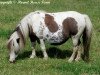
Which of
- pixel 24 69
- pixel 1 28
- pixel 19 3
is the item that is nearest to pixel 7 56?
pixel 24 69

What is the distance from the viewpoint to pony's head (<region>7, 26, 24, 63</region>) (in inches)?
548

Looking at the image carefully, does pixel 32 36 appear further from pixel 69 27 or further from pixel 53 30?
pixel 69 27

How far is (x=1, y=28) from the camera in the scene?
1873 cm

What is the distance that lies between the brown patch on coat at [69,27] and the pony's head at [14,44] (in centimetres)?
144

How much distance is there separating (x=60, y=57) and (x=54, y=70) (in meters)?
2.05

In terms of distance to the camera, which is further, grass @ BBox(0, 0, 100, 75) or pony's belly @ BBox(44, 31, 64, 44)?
pony's belly @ BBox(44, 31, 64, 44)

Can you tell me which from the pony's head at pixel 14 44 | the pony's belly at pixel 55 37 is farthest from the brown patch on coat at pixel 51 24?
the pony's head at pixel 14 44

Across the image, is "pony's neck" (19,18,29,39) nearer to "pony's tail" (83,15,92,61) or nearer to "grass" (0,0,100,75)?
"grass" (0,0,100,75)

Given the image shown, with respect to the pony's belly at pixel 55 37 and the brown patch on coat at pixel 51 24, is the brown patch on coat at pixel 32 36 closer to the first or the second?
the pony's belly at pixel 55 37

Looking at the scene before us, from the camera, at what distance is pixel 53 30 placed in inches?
554

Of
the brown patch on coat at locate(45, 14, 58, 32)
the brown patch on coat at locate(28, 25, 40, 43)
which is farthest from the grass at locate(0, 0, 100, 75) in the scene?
the brown patch on coat at locate(45, 14, 58, 32)

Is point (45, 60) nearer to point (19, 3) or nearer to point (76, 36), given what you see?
point (76, 36)

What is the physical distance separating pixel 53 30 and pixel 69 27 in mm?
530

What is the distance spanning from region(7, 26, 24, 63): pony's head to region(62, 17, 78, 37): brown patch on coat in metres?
1.44
